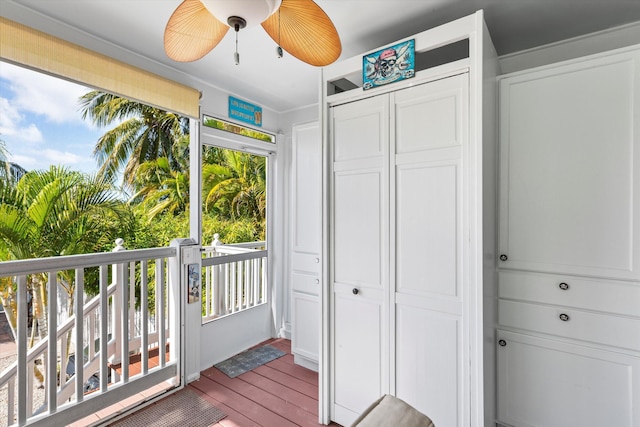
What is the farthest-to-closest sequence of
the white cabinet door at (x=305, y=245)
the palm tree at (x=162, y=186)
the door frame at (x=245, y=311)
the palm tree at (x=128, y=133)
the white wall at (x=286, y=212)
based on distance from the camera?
the palm tree at (x=162, y=186) → the palm tree at (x=128, y=133) → the white wall at (x=286, y=212) → the white cabinet door at (x=305, y=245) → the door frame at (x=245, y=311)

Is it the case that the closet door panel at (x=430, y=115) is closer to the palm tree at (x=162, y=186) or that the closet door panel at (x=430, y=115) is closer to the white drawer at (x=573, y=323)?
the white drawer at (x=573, y=323)

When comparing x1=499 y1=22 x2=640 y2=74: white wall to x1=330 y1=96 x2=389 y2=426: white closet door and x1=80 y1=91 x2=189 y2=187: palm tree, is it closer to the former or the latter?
x1=330 y1=96 x2=389 y2=426: white closet door

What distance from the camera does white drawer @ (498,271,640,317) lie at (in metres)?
1.48

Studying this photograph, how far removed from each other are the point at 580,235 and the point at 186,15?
6.83 ft

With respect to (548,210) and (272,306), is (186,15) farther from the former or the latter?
(272,306)

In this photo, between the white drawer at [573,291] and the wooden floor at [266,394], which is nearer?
the white drawer at [573,291]

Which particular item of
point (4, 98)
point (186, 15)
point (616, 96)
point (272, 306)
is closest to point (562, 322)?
point (616, 96)

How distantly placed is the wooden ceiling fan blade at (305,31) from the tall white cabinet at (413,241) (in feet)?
2.32

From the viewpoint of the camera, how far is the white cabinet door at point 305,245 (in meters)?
2.76

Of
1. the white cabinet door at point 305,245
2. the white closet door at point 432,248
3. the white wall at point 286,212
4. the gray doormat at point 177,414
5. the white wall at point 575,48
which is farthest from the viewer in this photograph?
the white wall at point 286,212

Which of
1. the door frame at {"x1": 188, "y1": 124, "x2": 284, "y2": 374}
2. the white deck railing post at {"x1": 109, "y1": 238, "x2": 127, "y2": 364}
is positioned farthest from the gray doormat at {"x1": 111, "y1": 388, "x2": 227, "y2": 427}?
the white deck railing post at {"x1": 109, "y1": 238, "x2": 127, "y2": 364}

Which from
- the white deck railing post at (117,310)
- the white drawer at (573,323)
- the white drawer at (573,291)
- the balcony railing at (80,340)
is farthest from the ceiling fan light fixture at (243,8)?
the white deck railing post at (117,310)

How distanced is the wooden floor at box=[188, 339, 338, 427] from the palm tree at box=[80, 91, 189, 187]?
127 inches

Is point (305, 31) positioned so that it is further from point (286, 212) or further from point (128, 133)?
point (128, 133)
